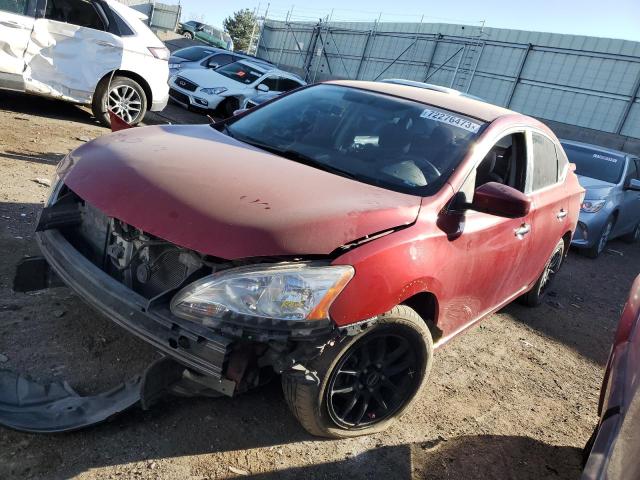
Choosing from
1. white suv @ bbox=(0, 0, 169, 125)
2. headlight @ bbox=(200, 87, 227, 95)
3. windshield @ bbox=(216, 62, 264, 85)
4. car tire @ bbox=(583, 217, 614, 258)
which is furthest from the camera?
windshield @ bbox=(216, 62, 264, 85)

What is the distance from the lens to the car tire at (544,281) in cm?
482

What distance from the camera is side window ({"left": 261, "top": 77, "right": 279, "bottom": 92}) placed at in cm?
1213

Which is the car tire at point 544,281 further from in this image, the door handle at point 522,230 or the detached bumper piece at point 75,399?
the detached bumper piece at point 75,399

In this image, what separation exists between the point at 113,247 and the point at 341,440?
1.50m

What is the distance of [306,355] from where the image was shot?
2127 mm

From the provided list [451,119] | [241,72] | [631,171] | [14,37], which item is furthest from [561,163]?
[241,72]

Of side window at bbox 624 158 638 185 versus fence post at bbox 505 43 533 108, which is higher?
fence post at bbox 505 43 533 108

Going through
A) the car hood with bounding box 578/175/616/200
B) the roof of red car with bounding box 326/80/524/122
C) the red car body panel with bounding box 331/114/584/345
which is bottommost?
the red car body panel with bounding box 331/114/584/345

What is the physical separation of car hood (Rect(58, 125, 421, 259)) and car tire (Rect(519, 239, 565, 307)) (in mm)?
2770

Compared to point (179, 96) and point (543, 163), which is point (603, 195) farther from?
point (179, 96)

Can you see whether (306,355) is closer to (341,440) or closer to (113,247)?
(341,440)

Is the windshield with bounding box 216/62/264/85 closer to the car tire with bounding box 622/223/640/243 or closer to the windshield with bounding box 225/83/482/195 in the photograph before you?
the car tire with bounding box 622/223/640/243

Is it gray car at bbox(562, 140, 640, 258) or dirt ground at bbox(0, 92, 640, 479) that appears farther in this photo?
gray car at bbox(562, 140, 640, 258)

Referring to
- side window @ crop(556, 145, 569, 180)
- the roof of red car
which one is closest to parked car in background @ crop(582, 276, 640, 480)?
the roof of red car
